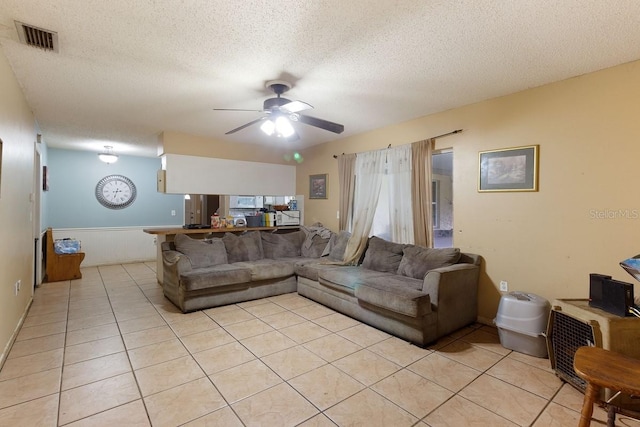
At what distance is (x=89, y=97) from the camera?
3297mm

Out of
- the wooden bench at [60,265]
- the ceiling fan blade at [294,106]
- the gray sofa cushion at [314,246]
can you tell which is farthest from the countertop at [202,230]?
the ceiling fan blade at [294,106]

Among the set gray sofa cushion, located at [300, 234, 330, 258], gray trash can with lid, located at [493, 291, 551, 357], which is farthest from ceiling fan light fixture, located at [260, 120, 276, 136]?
gray trash can with lid, located at [493, 291, 551, 357]

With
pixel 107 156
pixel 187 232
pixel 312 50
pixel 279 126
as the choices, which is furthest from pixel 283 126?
pixel 107 156

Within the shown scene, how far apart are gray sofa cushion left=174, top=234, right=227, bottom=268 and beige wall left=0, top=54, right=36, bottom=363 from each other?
160cm

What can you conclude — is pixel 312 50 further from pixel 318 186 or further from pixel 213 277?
pixel 318 186

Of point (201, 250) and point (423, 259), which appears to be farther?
point (201, 250)

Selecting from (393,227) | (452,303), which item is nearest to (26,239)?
(393,227)

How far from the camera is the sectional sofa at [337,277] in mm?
2877

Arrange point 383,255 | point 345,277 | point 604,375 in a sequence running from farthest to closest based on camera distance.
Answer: point 383,255 < point 345,277 < point 604,375

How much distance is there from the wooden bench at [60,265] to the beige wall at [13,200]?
1587mm

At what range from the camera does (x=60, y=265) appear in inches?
202

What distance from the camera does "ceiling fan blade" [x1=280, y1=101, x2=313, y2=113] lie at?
8.72 ft

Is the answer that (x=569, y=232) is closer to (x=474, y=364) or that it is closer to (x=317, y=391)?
(x=474, y=364)

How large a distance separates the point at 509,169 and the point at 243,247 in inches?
144
